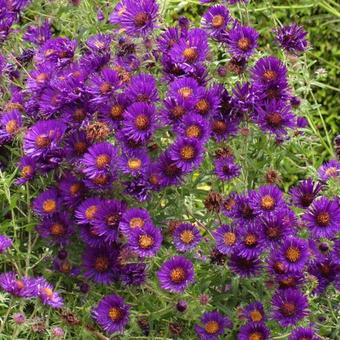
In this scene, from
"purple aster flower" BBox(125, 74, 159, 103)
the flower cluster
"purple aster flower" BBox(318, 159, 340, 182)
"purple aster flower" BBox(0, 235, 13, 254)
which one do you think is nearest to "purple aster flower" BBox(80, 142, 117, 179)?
the flower cluster

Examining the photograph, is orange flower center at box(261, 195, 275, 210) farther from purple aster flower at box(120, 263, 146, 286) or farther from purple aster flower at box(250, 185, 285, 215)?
purple aster flower at box(120, 263, 146, 286)

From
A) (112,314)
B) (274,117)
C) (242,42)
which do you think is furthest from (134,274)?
(242,42)

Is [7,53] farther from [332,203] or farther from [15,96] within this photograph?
[332,203]

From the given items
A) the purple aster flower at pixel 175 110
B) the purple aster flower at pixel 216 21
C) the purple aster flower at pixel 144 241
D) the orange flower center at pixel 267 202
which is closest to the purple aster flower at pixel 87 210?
the purple aster flower at pixel 144 241

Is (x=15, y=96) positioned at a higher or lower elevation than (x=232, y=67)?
lower

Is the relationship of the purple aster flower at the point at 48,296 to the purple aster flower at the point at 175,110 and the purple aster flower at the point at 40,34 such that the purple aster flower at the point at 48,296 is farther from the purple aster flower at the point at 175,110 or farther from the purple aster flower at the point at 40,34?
the purple aster flower at the point at 40,34

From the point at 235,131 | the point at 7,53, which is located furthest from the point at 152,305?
the point at 7,53

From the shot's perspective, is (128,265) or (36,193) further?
(36,193)
